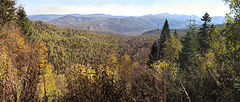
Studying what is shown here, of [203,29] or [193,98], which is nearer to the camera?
[193,98]

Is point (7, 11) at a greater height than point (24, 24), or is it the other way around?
point (7, 11)

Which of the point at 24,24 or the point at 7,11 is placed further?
the point at 24,24

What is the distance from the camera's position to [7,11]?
15.8 metres

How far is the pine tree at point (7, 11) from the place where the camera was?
15.0 meters

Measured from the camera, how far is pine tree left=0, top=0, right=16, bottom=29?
49.3 ft

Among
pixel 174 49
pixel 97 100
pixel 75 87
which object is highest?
pixel 75 87

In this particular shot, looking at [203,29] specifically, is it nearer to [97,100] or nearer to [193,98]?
[193,98]

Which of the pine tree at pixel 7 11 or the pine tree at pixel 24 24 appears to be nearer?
the pine tree at pixel 7 11

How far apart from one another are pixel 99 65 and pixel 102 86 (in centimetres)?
71

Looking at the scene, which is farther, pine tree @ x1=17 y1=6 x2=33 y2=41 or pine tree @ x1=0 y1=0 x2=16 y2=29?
pine tree @ x1=17 y1=6 x2=33 y2=41

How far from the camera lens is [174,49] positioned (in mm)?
29156

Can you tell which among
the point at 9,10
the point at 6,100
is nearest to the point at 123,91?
the point at 6,100

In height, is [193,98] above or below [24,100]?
below

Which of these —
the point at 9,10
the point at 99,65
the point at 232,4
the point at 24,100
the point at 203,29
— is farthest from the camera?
the point at 203,29
